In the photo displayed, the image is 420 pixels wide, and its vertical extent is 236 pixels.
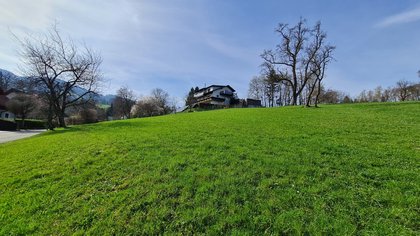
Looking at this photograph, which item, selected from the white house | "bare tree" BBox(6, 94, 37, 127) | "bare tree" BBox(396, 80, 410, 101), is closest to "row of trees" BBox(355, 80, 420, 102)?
"bare tree" BBox(396, 80, 410, 101)

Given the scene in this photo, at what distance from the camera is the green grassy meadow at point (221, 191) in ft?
15.2

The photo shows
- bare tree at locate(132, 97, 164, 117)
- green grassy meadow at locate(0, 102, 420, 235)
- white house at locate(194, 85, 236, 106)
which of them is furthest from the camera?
white house at locate(194, 85, 236, 106)

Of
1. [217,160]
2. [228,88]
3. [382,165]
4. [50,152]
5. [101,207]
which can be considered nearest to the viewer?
[101,207]

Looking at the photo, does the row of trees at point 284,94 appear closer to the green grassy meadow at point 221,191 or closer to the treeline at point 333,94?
the treeline at point 333,94

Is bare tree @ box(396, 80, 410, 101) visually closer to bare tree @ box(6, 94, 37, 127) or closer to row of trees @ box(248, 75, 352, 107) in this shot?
row of trees @ box(248, 75, 352, 107)

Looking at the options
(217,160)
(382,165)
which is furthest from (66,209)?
(382,165)

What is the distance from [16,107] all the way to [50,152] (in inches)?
2128

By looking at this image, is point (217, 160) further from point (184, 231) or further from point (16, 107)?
point (16, 107)

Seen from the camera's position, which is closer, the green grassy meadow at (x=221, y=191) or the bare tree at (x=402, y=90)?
the green grassy meadow at (x=221, y=191)

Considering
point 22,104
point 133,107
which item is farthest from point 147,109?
point 22,104

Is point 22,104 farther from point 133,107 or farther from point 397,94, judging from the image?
point 397,94

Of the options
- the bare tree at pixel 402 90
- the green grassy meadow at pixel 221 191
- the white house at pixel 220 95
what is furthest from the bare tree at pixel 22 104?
the bare tree at pixel 402 90

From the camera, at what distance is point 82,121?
6275 cm

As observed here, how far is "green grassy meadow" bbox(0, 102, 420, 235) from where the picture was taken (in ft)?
15.2
